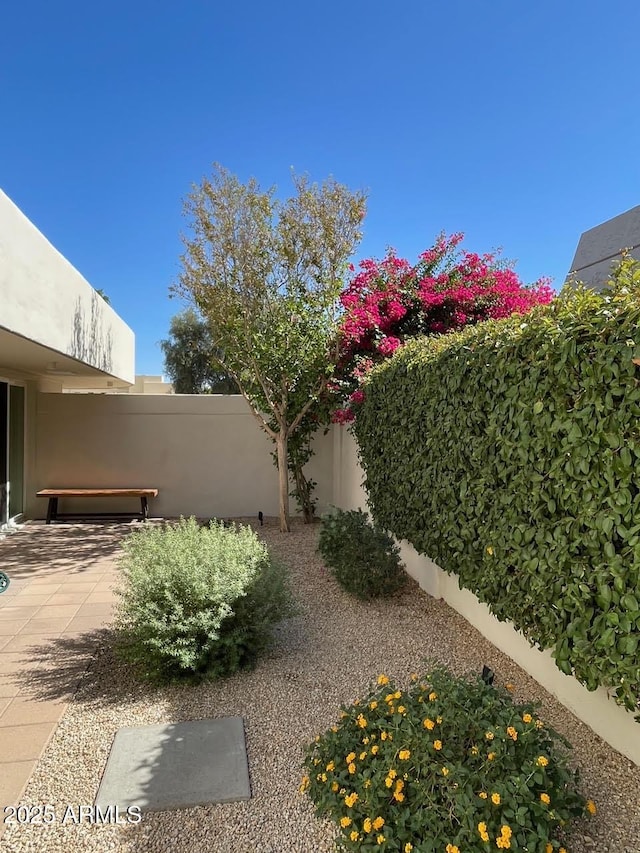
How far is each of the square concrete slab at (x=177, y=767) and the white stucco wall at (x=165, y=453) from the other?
7.90 m

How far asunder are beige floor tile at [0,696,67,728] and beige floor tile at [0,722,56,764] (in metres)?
0.05

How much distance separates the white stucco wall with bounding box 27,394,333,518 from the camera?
35.3 feet

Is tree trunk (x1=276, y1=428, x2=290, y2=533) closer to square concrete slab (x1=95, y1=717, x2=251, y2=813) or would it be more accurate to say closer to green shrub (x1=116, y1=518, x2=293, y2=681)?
green shrub (x1=116, y1=518, x2=293, y2=681)

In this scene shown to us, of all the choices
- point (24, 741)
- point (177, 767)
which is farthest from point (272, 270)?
point (177, 767)

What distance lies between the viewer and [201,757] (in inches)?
114

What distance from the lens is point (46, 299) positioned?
609 cm

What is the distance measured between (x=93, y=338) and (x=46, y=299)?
7.57 ft

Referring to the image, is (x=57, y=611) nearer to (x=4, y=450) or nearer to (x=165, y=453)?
(x=4, y=450)

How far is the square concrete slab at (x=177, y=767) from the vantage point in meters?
2.57

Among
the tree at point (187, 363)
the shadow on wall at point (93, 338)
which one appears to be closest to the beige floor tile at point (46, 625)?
the shadow on wall at point (93, 338)

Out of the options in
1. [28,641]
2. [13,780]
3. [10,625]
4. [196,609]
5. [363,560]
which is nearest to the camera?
[13,780]

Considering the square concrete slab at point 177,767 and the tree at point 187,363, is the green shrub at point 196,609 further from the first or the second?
the tree at point 187,363

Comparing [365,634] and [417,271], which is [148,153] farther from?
[365,634]

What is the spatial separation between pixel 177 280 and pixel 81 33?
11.9 feet
